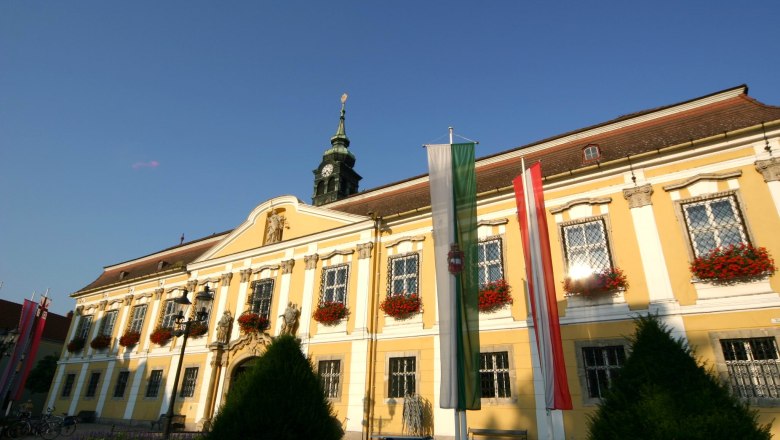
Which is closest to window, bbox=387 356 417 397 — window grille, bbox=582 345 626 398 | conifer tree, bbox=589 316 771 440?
window grille, bbox=582 345 626 398

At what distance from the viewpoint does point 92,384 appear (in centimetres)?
2702

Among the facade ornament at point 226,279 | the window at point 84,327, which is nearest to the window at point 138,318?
the window at point 84,327

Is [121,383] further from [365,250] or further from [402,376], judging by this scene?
[402,376]

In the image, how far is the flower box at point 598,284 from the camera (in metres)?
13.1

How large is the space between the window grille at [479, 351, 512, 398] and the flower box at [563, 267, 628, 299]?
10.0 feet

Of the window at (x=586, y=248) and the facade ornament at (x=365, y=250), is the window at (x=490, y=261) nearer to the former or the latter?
the window at (x=586, y=248)

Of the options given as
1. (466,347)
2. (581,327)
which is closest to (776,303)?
(581,327)

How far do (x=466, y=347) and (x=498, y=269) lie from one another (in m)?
7.61

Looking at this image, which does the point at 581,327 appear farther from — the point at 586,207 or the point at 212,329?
the point at 212,329

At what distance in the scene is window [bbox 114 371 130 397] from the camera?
81.8 feet

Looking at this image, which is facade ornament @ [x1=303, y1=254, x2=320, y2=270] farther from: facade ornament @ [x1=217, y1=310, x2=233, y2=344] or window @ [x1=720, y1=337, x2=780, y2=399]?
window @ [x1=720, y1=337, x2=780, y2=399]

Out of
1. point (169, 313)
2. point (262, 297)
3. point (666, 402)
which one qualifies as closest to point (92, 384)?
point (169, 313)

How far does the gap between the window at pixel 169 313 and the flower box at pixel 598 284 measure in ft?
70.0

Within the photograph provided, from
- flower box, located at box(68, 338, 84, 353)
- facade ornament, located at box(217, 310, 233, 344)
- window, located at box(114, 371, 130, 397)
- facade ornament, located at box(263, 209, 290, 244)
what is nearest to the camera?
facade ornament, located at box(217, 310, 233, 344)
